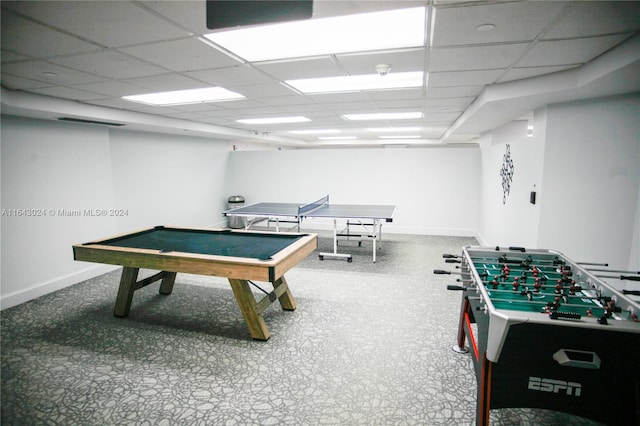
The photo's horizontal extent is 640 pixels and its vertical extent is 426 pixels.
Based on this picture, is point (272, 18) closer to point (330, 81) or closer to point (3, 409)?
point (330, 81)

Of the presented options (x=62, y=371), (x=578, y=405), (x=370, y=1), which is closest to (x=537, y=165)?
(x=578, y=405)

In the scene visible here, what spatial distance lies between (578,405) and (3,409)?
334cm

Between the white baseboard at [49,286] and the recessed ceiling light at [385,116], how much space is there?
14.1 ft

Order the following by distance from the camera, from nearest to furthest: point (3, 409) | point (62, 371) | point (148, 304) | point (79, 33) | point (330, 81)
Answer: point (79, 33) → point (3, 409) → point (62, 371) → point (330, 81) → point (148, 304)

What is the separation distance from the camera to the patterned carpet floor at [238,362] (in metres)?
2.00

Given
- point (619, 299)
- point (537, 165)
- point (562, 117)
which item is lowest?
point (619, 299)

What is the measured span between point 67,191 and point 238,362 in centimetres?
343

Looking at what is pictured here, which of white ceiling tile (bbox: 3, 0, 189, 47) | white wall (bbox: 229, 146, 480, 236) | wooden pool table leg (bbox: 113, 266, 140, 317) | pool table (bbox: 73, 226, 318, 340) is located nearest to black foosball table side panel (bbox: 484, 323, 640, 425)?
pool table (bbox: 73, 226, 318, 340)

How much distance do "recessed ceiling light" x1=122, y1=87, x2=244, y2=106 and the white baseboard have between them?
2497mm

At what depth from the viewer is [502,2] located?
147cm

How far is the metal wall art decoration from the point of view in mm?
4375

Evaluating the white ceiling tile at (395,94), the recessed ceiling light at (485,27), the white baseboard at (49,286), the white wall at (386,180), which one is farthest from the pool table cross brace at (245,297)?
the white wall at (386,180)

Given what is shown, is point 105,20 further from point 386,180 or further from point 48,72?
point 386,180

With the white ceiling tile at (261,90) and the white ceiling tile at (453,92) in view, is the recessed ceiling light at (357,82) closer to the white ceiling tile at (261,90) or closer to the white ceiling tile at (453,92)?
the white ceiling tile at (261,90)
